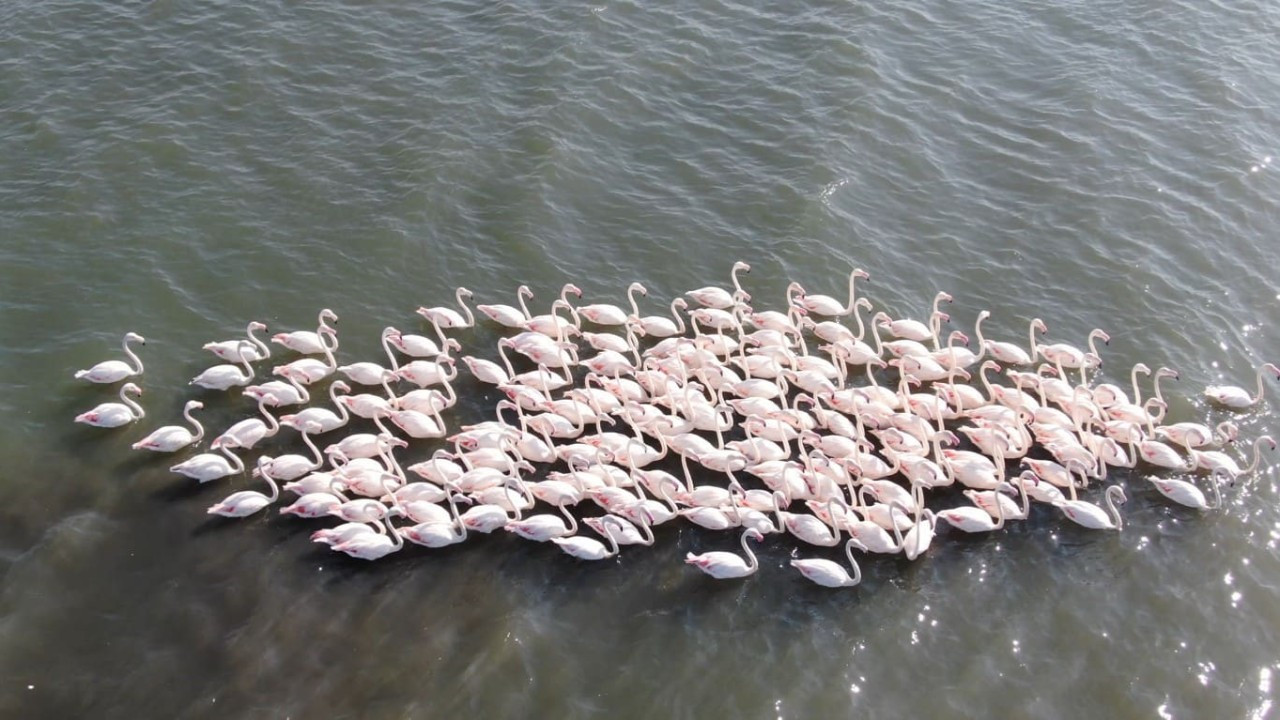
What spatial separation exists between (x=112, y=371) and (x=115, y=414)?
1201 millimetres

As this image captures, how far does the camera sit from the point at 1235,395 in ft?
77.0

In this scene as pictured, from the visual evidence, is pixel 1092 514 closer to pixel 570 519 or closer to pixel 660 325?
pixel 660 325

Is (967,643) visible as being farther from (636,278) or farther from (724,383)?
(636,278)

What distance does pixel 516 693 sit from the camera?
56.4ft

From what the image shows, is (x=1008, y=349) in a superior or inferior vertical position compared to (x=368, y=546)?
superior

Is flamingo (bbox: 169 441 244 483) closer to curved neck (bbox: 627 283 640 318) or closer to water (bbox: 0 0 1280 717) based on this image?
water (bbox: 0 0 1280 717)

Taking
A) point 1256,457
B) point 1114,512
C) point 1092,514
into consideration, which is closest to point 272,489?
point 1092,514

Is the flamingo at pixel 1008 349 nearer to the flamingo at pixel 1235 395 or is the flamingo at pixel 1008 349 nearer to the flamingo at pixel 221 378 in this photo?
the flamingo at pixel 1235 395

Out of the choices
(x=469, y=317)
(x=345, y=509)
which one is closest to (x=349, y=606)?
(x=345, y=509)

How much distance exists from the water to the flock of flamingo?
1.72 ft

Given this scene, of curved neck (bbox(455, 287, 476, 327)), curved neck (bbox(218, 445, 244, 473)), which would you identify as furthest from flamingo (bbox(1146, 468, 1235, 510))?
curved neck (bbox(218, 445, 244, 473))

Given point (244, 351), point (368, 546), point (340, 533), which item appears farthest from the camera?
point (244, 351)

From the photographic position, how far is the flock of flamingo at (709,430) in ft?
64.7

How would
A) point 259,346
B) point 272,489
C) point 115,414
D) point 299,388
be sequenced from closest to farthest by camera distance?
point 272,489 → point 115,414 → point 299,388 → point 259,346
